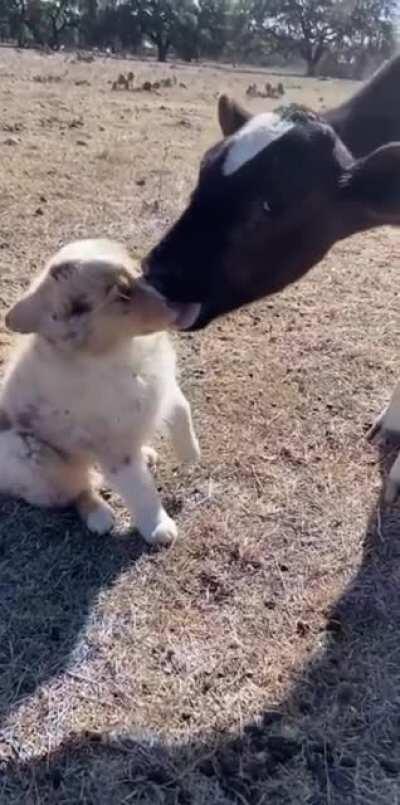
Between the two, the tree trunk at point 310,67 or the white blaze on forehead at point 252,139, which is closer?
the white blaze on forehead at point 252,139

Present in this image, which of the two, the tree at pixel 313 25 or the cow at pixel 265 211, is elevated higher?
the cow at pixel 265 211

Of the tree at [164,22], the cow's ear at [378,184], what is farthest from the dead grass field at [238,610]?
the tree at [164,22]

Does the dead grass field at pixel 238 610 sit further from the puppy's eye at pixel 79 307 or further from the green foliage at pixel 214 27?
the green foliage at pixel 214 27

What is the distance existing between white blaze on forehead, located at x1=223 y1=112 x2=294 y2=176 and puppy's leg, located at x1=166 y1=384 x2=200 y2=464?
0.73 m

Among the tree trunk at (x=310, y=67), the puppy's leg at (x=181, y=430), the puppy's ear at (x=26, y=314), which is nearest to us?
the puppy's ear at (x=26, y=314)

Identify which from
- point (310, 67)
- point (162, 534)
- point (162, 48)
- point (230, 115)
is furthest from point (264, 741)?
point (162, 48)

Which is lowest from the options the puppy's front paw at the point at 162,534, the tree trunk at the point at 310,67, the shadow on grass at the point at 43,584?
the tree trunk at the point at 310,67

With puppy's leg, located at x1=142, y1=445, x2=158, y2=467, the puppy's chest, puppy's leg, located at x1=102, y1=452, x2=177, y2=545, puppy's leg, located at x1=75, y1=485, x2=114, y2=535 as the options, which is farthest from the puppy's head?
puppy's leg, located at x1=142, y1=445, x2=158, y2=467

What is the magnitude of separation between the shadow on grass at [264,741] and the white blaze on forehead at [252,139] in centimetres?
121

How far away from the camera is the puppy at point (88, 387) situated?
2359mm

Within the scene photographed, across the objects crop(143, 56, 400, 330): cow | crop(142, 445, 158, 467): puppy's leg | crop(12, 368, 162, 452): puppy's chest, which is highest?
crop(143, 56, 400, 330): cow

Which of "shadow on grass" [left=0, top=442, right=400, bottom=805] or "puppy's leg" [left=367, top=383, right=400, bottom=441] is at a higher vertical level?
"puppy's leg" [left=367, top=383, right=400, bottom=441]

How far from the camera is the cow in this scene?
242cm

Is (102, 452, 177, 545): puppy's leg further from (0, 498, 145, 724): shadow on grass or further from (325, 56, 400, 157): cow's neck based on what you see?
(325, 56, 400, 157): cow's neck
